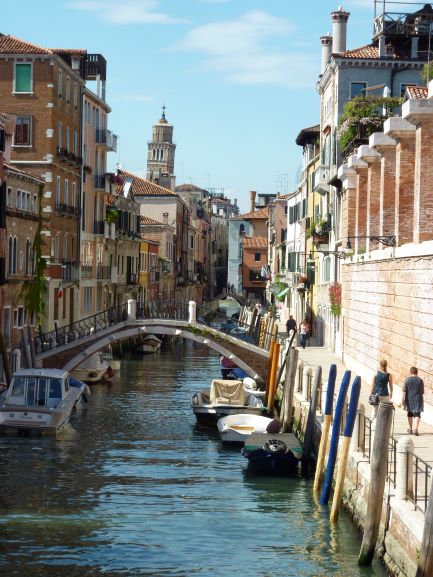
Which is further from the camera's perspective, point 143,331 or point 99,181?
point 99,181

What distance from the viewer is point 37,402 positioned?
29969 mm

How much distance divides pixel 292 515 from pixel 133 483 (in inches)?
168

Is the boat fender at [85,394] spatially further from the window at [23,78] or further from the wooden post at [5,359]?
the window at [23,78]

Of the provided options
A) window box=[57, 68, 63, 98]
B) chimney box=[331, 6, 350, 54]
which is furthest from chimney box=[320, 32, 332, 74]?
window box=[57, 68, 63, 98]

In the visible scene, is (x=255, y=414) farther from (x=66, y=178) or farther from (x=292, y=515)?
(x=66, y=178)

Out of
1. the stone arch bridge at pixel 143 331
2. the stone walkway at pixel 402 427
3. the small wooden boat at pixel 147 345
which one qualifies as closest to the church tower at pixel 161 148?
the small wooden boat at pixel 147 345

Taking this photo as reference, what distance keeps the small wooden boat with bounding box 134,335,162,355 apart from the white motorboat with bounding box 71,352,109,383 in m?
16.2

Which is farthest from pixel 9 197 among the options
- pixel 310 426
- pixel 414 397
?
pixel 414 397

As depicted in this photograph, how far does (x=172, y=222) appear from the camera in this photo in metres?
85.5

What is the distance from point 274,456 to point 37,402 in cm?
814

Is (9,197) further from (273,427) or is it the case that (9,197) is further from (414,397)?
(414,397)

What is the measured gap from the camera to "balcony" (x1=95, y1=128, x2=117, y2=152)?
55.9m

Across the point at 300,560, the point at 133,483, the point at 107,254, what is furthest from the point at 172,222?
the point at 300,560

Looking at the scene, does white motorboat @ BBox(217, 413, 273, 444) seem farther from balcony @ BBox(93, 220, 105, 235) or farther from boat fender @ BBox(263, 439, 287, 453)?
balcony @ BBox(93, 220, 105, 235)
